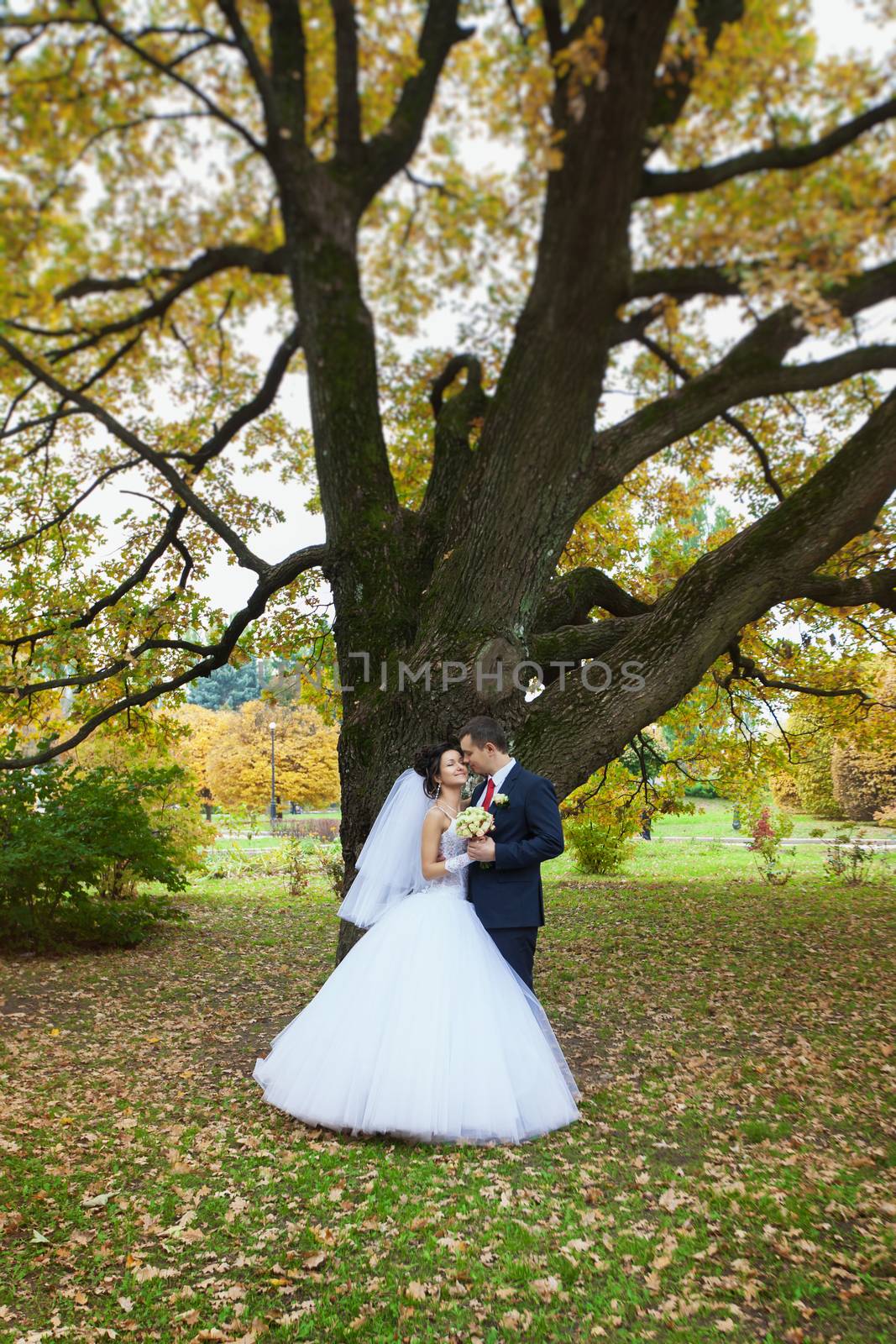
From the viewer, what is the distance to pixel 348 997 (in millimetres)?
4984

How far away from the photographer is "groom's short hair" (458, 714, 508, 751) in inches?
209

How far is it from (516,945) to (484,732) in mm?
1295

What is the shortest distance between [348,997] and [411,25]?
277 inches

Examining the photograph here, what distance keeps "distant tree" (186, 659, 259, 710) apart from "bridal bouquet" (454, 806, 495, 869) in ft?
223

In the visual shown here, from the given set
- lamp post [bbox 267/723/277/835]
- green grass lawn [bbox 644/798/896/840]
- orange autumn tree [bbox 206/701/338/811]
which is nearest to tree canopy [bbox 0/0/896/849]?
green grass lawn [bbox 644/798/896/840]

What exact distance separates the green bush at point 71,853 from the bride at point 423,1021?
5.85 m

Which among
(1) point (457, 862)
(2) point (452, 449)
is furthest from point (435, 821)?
(2) point (452, 449)

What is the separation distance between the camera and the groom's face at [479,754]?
5.32 m

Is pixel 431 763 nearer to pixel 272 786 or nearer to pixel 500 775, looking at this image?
pixel 500 775

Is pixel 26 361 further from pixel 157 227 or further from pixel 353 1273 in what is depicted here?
pixel 353 1273

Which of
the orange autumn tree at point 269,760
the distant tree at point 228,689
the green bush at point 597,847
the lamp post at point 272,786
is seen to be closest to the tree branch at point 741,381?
the green bush at point 597,847

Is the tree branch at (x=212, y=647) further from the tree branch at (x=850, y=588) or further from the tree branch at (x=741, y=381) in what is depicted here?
the tree branch at (x=850, y=588)

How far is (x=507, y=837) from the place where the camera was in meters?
5.32

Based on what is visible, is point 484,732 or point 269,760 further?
point 269,760
